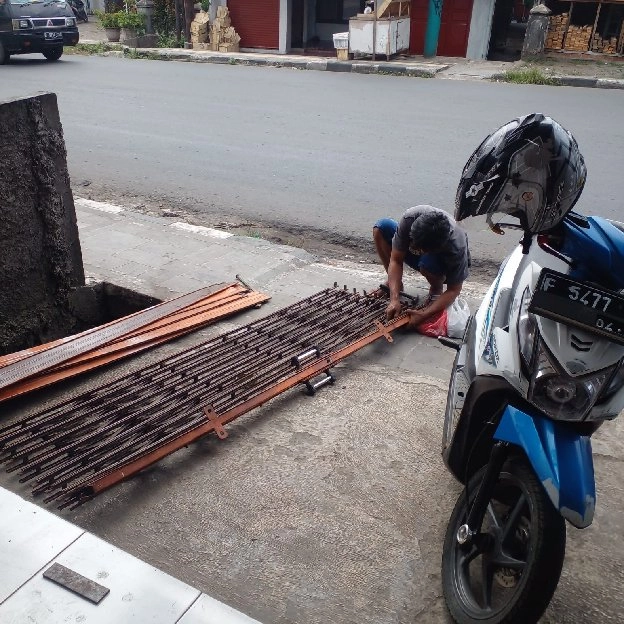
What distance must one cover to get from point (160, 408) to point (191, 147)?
5959 mm

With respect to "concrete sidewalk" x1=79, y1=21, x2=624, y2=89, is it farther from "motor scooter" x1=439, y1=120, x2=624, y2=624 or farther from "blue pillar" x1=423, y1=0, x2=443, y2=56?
"motor scooter" x1=439, y1=120, x2=624, y2=624

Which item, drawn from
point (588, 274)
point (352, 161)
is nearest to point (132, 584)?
point (588, 274)

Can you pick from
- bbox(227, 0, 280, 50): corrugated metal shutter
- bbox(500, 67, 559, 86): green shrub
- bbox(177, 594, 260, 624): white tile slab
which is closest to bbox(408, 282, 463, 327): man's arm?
bbox(177, 594, 260, 624): white tile slab

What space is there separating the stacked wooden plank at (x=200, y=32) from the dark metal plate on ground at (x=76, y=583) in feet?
61.9

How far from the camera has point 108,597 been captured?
1932 mm

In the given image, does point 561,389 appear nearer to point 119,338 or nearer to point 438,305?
point 438,305

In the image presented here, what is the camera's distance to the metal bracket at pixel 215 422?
2.86m

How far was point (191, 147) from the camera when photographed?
27.2 feet

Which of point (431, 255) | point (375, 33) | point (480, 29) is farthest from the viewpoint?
point (480, 29)

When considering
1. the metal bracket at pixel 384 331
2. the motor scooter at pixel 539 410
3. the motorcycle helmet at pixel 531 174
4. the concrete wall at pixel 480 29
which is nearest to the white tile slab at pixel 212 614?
the motor scooter at pixel 539 410

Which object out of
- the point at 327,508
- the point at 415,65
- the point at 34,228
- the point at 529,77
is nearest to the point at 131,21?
the point at 415,65

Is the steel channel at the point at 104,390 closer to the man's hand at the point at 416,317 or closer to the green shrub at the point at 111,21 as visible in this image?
the man's hand at the point at 416,317

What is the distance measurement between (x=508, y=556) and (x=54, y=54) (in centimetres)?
1720

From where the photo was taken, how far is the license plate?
5.37ft
